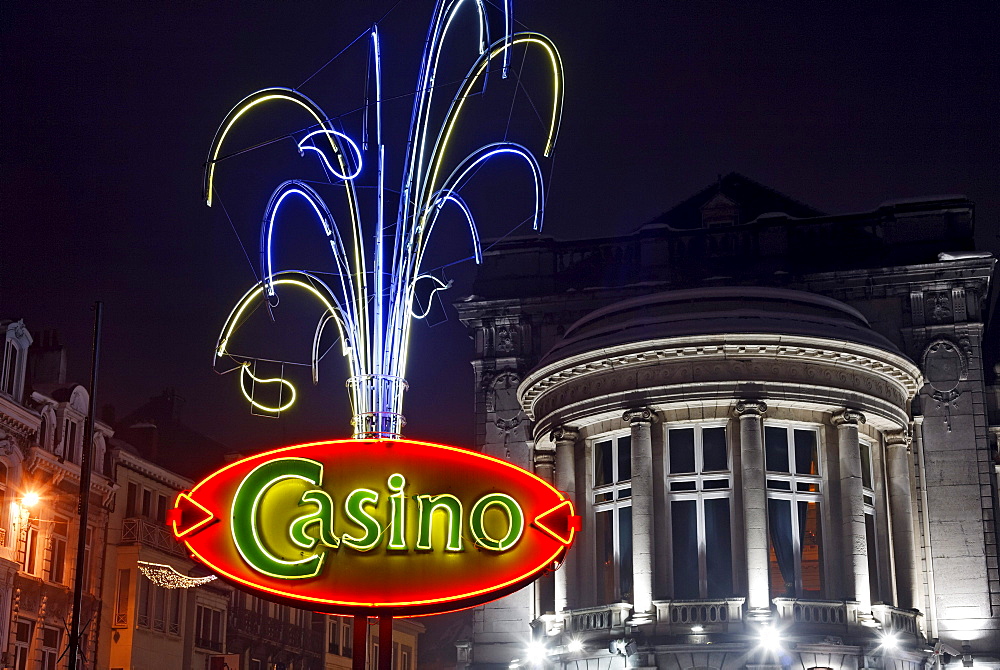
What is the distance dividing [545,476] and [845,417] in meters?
9.06

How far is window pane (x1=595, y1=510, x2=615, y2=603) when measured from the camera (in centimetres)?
3731

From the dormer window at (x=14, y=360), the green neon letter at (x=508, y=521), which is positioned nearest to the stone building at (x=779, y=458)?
the green neon letter at (x=508, y=521)

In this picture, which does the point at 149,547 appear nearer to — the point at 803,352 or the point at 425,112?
the point at 803,352

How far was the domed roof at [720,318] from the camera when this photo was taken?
35531 mm

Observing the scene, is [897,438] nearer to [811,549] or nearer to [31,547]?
[811,549]

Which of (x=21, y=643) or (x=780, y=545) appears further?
(x=21, y=643)

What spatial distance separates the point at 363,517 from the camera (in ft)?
56.4

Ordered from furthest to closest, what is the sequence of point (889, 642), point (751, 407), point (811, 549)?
point (811, 549) < point (751, 407) < point (889, 642)

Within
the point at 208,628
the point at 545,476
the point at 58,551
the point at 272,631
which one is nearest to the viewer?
the point at 545,476

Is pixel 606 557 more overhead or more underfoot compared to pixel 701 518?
more underfoot

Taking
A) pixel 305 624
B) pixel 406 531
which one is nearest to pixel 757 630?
pixel 406 531

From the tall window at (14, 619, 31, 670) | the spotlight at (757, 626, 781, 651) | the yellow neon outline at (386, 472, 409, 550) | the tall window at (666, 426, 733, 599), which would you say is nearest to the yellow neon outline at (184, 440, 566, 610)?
the yellow neon outline at (386, 472, 409, 550)

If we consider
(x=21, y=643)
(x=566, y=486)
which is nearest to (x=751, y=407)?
(x=566, y=486)

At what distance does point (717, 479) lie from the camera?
119ft
